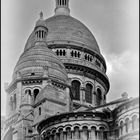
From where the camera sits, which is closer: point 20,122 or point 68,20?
point 20,122

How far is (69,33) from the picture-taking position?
6962cm

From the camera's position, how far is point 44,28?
62062mm

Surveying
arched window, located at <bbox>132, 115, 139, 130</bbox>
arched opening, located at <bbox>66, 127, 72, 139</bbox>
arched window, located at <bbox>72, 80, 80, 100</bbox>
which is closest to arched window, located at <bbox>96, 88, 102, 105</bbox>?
arched window, located at <bbox>72, 80, 80, 100</bbox>

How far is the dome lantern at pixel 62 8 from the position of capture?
256ft

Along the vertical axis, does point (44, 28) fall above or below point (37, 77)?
above

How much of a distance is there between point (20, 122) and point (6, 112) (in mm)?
8119

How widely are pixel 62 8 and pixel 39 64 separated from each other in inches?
1047

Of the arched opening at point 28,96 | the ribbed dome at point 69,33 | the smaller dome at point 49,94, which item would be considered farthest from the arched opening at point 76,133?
the ribbed dome at point 69,33

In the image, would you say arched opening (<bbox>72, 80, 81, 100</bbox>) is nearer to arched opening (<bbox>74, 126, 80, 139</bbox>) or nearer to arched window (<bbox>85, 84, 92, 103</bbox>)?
arched window (<bbox>85, 84, 92, 103</bbox>)

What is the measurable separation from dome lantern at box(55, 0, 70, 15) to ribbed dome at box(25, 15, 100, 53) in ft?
11.4

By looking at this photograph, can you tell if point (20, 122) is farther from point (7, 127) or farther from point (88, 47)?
point (88, 47)

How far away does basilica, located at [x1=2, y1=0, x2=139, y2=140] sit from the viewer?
128ft

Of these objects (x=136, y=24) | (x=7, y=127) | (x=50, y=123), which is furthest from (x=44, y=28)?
(x=136, y=24)

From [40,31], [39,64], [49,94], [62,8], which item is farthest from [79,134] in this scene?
[62,8]
